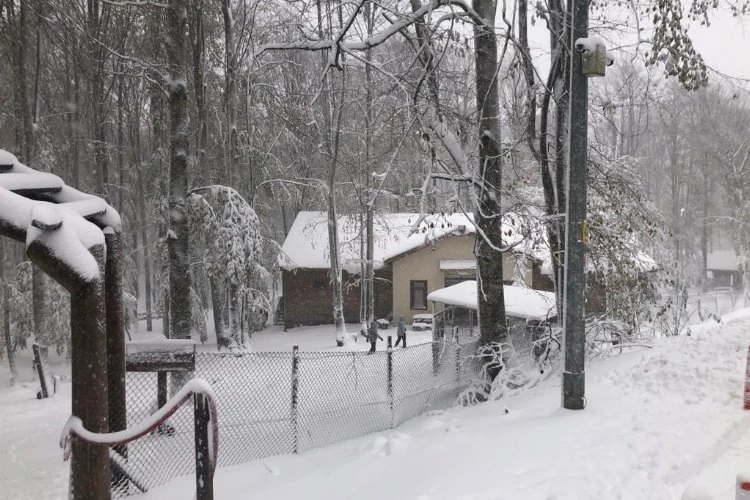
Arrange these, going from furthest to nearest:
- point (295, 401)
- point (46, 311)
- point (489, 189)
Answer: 1. point (46, 311)
2. point (489, 189)
3. point (295, 401)

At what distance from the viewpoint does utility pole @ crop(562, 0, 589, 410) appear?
5895 mm

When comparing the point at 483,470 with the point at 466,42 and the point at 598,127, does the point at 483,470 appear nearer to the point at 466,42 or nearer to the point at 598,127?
the point at 466,42

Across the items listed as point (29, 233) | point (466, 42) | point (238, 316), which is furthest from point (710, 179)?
point (29, 233)

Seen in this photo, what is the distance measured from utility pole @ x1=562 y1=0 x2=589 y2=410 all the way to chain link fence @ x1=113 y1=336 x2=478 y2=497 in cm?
276

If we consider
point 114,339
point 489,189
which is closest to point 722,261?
point 489,189

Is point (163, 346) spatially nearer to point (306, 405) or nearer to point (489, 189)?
point (306, 405)

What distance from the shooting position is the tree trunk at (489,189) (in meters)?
8.93

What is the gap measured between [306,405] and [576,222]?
4.54m

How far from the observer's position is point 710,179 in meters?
46.9

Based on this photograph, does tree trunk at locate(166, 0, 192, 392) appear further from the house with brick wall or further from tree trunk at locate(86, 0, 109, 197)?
the house with brick wall

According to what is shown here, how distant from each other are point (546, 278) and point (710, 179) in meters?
31.0

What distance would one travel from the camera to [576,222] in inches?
233

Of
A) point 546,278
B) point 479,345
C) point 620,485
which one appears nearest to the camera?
point 620,485

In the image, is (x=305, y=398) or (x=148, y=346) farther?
(x=305, y=398)
